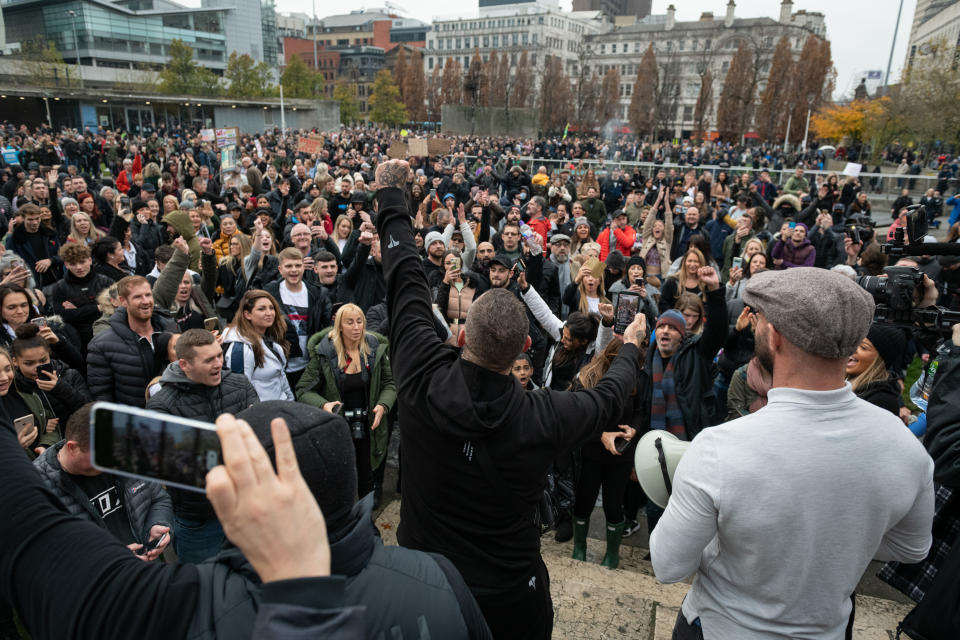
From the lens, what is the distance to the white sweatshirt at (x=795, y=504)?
5.11 ft

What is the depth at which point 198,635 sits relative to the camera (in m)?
1.08

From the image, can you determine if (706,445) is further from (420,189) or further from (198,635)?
(420,189)

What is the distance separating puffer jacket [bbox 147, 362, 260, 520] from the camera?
10.9 feet

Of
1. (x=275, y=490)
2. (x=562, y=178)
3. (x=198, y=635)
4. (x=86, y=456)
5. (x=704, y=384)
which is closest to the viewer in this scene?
(x=275, y=490)

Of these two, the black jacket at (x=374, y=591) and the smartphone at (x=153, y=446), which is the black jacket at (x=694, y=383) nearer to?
the black jacket at (x=374, y=591)

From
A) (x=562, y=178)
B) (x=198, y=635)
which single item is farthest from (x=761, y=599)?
(x=562, y=178)

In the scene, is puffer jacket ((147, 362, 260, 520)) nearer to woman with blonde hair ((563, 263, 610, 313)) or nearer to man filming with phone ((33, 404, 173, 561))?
man filming with phone ((33, 404, 173, 561))

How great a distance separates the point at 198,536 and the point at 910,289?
12.9 feet

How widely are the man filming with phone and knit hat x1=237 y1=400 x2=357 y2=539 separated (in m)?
1.73

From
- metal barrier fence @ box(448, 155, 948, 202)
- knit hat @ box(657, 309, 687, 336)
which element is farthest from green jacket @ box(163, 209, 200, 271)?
metal barrier fence @ box(448, 155, 948, 202)

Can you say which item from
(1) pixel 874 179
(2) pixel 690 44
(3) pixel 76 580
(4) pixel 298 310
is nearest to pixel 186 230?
(4) pixel 298 310

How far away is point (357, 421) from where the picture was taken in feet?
14.8

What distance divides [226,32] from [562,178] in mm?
82215

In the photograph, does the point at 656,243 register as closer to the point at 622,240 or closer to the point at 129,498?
the point at 622,240
